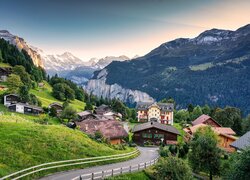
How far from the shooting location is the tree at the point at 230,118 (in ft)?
403

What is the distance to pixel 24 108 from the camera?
108 metres

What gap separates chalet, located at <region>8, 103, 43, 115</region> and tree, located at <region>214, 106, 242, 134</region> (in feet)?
254

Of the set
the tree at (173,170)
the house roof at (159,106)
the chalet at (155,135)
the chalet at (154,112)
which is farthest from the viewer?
the house roof at (159,106)

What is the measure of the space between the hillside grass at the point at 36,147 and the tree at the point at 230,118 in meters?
88.8

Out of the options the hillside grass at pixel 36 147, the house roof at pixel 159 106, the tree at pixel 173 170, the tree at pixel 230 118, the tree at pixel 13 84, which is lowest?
the tree at pixel 230 118

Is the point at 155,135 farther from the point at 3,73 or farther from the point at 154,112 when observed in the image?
the point at 3,73

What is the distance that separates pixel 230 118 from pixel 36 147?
356ft

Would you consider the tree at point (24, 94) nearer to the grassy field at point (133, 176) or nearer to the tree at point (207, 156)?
A: the tree at point (207, 156)

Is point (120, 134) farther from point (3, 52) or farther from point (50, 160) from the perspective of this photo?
point (3, 52)

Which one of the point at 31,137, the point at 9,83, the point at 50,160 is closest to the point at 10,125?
the point at 31,137

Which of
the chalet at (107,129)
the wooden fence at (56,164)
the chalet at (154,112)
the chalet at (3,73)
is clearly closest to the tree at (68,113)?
the chalet at (107,129)

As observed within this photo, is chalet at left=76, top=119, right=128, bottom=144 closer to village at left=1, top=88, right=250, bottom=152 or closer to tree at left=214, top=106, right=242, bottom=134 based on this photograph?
village at left=1, top=88, right=250, bottom=152

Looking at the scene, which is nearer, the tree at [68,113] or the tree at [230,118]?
the tree at [68,113]

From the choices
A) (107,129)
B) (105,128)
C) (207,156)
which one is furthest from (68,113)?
(207,156)
